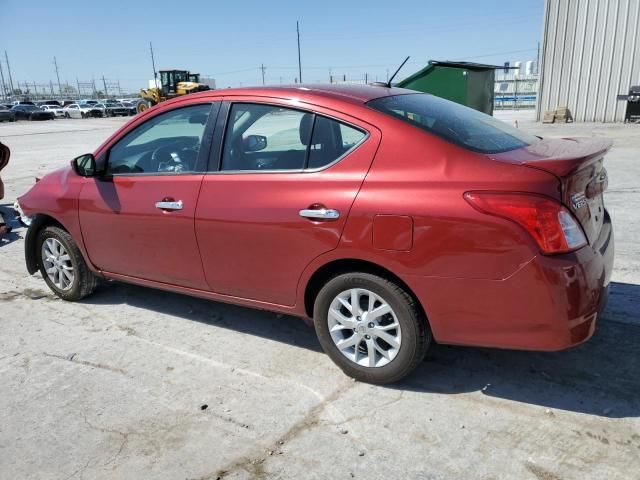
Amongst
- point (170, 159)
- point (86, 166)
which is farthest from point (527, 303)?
point (86, 166)

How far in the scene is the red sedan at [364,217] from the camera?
2600 mm

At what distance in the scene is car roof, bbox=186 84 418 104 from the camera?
327cm

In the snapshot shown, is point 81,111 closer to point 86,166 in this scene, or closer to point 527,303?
point 86,166

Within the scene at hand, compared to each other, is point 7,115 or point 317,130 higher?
point 317,130

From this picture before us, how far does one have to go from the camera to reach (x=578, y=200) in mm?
2674

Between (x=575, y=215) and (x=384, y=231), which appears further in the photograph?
(x=384, y=231)

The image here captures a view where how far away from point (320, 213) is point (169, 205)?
1218 millimetres

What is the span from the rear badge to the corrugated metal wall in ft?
63.4

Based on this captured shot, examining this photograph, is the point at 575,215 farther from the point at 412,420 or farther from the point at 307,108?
the point at 307,108

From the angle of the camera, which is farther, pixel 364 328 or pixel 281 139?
pixel 281 139

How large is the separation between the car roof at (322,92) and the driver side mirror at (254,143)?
10.9 inches

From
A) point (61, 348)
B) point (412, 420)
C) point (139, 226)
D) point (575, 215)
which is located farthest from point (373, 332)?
point (61, 348)

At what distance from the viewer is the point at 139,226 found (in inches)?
153

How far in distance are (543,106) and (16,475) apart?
21968mm
